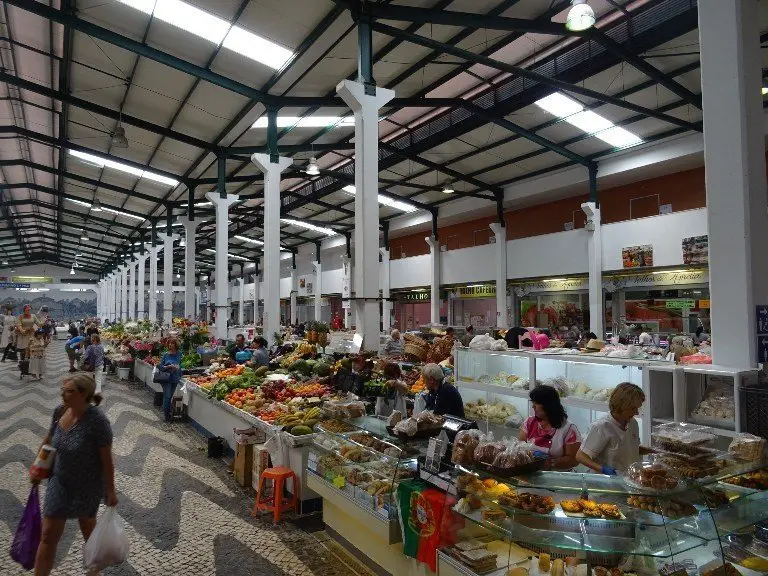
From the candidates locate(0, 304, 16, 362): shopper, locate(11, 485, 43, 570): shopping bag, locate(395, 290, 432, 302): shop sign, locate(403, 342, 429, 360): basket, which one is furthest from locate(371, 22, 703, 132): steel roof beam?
locate(0, 304, 16, 362): shopper

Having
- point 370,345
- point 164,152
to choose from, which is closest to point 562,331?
point 370,345

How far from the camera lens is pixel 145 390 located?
42.7 feet

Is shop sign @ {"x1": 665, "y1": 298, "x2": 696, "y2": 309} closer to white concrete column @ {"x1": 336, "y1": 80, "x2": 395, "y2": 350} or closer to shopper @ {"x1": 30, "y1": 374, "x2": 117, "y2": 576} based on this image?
white concrete column @ {"x1": 336, "y1": 80, "x2": 395, "y2": 350}

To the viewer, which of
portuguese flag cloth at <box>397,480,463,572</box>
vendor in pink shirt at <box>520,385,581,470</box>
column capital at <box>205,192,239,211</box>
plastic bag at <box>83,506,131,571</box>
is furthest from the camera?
column capital at <box>205,192,239,211</box>

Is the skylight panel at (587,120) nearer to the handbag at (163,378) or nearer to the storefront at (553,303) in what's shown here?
the storefront at (553,303)

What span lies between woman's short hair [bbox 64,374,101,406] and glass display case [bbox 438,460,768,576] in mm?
2470

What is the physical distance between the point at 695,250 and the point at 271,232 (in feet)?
31.1

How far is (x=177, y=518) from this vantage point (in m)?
4.81

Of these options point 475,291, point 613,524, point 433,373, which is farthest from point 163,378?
point 475,291

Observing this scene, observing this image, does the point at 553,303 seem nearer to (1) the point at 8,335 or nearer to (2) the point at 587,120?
(2) the point at 587,120

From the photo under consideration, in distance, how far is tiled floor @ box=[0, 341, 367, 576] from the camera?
3.90 metres

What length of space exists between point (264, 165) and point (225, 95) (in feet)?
5.28

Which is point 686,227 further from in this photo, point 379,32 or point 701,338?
point 379,32

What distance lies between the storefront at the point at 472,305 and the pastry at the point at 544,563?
15016 mm
